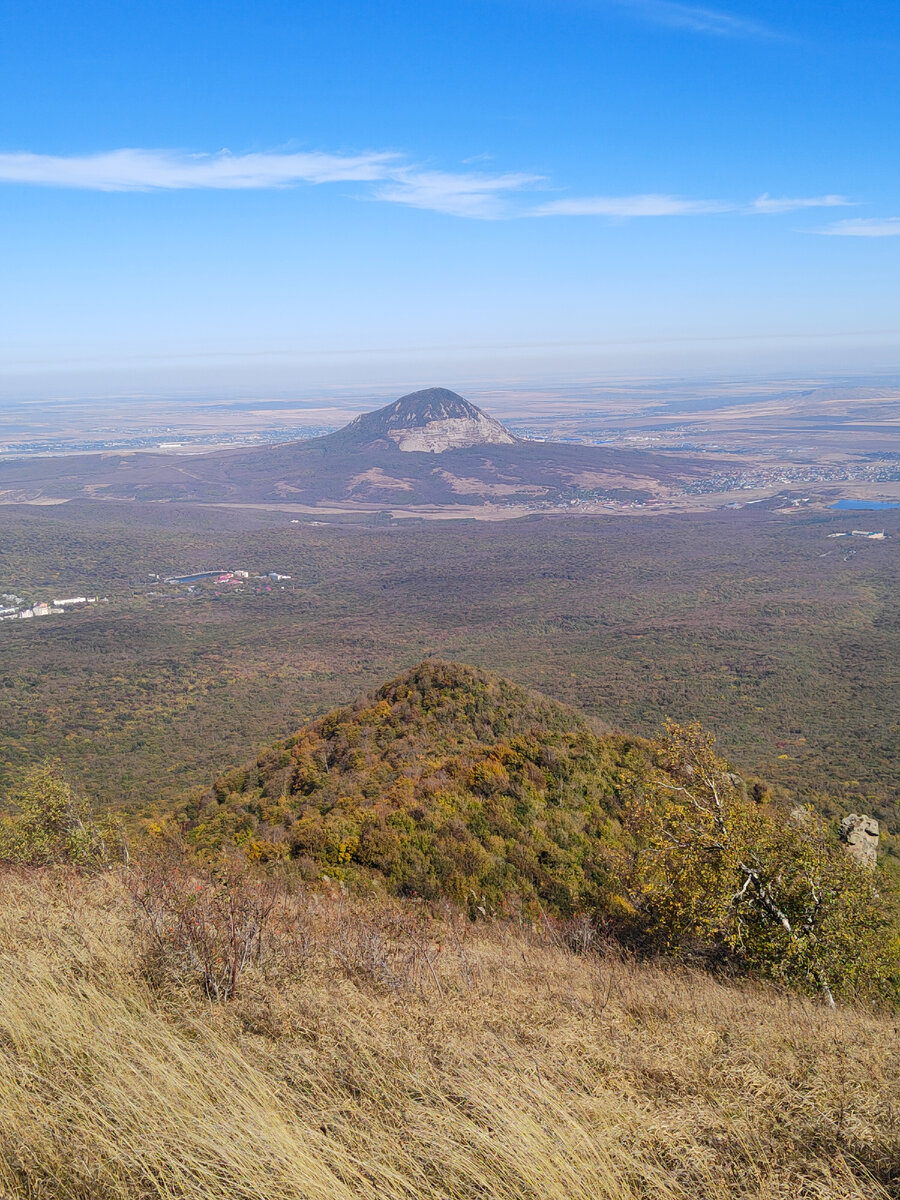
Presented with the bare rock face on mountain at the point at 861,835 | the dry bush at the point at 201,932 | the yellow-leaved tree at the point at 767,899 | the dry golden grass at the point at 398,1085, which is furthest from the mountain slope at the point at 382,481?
the dry golden grass at the point at 398,1085

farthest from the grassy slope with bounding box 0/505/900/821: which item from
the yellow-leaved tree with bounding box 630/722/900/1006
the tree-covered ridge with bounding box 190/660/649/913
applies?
the yellow-leaved tree with bounding box 630/722/900/1006

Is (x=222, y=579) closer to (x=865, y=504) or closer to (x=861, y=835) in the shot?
(x=861, y=835)

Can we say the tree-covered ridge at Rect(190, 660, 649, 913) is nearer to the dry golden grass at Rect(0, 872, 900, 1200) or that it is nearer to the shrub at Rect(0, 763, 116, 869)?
the shrub at Rect(0, 763, 116, 869)

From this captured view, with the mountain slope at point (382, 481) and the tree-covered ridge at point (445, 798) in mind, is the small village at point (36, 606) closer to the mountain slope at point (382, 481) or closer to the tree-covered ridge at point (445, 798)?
the tree-covered ridge at point (445, 798)

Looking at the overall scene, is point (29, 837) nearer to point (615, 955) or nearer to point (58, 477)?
point (615, 955)

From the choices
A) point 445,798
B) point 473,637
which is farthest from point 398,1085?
point 473,637
